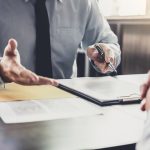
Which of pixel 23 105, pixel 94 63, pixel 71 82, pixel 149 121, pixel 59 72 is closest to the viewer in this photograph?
pixel 149 121

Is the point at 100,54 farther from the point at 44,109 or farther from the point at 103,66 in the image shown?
the point at 44,109

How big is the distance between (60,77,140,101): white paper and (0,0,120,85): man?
15 centimetres

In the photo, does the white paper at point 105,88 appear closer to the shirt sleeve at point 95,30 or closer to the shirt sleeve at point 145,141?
the shirt sleeve at point 145,141

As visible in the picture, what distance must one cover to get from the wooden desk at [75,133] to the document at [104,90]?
0.48 ft

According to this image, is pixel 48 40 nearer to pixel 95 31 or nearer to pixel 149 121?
pixel 95 31

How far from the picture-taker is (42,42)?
1.67 metres

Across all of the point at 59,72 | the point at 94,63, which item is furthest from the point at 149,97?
the point at 59,72

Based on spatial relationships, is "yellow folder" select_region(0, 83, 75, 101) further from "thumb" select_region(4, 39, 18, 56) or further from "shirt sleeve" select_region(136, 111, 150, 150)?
"shirt sleeve" select_region(136, 111, 150, 150)

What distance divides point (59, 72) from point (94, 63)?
12.5 inches

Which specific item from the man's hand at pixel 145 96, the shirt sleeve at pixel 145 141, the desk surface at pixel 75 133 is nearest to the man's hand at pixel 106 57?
the desk surface at pixel 75 133

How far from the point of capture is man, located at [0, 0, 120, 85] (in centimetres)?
166

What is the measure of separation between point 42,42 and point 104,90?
56 centimetres

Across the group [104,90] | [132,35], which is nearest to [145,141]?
[104,90]

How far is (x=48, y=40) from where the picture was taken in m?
1.65
